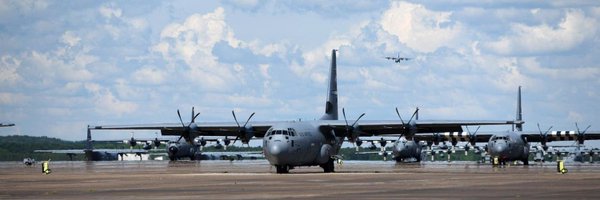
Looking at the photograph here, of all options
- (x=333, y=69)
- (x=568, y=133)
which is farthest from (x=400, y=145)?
(x=333, y=69)

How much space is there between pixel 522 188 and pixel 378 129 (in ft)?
130

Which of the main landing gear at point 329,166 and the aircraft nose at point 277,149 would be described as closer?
the aircraft nose at point 277,149

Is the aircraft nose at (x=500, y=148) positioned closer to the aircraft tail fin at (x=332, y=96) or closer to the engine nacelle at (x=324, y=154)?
the aircraft tail fin at (x=332, y=96)

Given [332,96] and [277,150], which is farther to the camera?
[332,96]

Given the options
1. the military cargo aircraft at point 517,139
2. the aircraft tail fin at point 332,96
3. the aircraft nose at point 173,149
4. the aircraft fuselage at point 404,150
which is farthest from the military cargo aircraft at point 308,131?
the aircraft nose at point 173,149

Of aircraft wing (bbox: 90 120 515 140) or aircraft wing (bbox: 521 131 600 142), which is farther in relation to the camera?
aircraft wing (bbox: 521 131 600 142)

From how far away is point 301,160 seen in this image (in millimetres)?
71562

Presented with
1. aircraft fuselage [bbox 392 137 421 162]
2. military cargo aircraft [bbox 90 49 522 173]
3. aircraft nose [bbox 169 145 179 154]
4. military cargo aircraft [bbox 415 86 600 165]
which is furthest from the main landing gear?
aircraft nose [bbox 169 145 179 154]

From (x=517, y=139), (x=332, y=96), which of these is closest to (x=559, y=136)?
(x=517, y=139)

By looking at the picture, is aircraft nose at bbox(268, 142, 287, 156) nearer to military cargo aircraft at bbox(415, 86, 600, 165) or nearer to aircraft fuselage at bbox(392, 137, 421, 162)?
military cargo aircraft at bbox(415, 86, 600, 165)

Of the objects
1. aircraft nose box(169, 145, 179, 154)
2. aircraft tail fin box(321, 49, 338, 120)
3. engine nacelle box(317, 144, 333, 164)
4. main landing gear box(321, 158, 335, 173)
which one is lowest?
main landing gear box(321, 158, 335, 173)

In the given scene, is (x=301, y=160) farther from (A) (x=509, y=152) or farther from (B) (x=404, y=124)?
(A) (x=509, y=152)

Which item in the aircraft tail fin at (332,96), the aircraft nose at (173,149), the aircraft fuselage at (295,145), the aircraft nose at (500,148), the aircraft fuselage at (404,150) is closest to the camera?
the aircraft fuselage at (295,145)

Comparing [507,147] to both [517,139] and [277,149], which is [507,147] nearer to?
[517,139]
